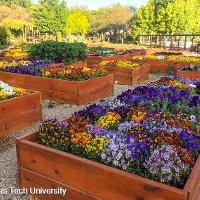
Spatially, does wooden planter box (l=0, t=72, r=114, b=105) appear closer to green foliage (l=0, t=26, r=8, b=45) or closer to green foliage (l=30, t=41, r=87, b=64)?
green foliage (l=30, t=41, r=87, b=64)

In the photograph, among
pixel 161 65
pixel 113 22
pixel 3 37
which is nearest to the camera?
pixel 161 65

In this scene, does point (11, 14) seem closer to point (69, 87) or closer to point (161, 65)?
point (161, 65)

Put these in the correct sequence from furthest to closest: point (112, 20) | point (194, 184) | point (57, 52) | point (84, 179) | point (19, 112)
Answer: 1. point (112, 20)
2. point (57, 52)
3. point (19, 112)
4. point (84, 179)
5. point (194, 184)

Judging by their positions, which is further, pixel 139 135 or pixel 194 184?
pixel 139 135

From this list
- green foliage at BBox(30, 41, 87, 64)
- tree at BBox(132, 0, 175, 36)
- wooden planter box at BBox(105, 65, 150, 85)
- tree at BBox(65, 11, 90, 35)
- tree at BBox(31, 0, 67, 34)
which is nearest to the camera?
wooden planter box at BBox(105, 65, 150, 85)

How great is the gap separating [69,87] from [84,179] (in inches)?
202

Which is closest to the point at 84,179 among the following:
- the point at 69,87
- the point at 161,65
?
the point at 69,87

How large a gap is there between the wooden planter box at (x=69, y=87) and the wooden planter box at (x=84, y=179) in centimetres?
411

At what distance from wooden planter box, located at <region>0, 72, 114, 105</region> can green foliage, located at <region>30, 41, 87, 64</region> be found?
13.3 ft

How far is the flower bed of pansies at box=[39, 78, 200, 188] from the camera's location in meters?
3.38

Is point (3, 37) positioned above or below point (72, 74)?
above

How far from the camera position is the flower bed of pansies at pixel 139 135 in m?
3.38

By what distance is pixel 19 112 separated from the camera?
647 centimetres

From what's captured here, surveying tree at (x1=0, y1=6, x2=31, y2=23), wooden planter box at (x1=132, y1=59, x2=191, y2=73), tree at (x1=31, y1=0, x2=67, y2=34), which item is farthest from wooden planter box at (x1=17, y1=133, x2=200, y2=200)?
tree at (x1=0, y1=6, x2=31, y2=23)
